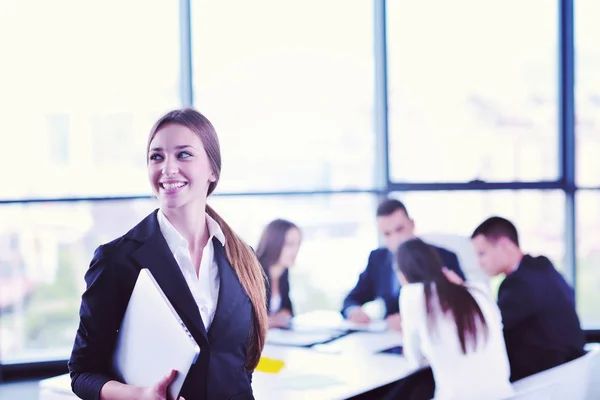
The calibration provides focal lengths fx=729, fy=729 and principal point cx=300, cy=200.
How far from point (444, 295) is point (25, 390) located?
9.35ft

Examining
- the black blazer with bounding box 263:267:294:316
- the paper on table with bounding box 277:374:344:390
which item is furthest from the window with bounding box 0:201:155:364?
the paper on table with bounding box 277:374:344:390

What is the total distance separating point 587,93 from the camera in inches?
223

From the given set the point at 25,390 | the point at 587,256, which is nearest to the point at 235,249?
the point at 25,390

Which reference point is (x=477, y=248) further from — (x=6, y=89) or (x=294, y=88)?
(x=6, y=89)

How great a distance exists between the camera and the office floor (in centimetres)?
423

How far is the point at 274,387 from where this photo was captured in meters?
2.66

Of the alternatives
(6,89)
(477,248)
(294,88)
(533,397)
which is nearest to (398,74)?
(294,88)

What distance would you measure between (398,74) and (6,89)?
268cm

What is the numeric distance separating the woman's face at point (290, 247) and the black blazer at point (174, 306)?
2.51 meters

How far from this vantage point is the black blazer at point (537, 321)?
10.4 ft

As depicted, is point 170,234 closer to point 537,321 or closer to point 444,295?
point 444,295

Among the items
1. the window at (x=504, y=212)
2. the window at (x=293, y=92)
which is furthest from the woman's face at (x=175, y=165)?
the window at (x=504, y=212)

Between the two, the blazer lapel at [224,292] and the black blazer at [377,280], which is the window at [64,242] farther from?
the blazer lapel at [224,292]

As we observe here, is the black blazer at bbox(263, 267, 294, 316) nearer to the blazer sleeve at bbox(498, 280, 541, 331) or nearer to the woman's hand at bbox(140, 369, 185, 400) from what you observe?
the blazer sleeve at bbox(498, 280, 541, 331)
